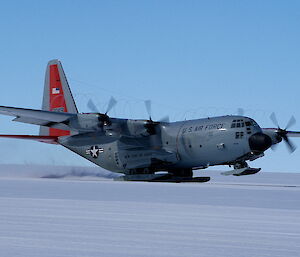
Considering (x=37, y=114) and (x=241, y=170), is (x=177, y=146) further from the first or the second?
(x=37, y=114)

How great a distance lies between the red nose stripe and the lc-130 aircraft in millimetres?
2421

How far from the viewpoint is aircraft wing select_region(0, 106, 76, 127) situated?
109ft

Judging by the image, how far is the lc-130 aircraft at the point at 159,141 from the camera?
32.1m

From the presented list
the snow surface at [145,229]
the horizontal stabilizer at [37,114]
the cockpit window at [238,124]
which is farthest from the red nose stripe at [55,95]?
the snow surface at [145,229]

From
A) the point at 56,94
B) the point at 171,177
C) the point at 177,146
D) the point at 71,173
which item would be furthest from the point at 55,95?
the point at 177,146

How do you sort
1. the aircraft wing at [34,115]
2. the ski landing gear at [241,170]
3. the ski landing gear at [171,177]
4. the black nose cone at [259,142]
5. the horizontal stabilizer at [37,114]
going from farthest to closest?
1. the ski landing gear at [171,177]
2. the aircraft wing at [34,115]
3. the horizontal stabilizer at [37,114]
4. the black nose cone at [259,142]
5. the ski landing gear at [241,170]

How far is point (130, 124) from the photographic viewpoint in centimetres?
3591

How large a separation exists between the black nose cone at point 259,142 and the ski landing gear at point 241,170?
116 cm

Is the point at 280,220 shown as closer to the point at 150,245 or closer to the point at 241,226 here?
the point at 241,226

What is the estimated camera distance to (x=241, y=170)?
3169cm

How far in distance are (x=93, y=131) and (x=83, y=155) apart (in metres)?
5.71

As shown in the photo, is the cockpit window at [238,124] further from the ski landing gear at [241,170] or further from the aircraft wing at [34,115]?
the aircraft wing at [34,115]

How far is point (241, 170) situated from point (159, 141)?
6.25 meters

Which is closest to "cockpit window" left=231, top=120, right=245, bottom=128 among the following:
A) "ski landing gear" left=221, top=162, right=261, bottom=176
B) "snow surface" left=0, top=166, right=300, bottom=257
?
"ski landing gear" left=221, top=162, right=261, bottom=176
